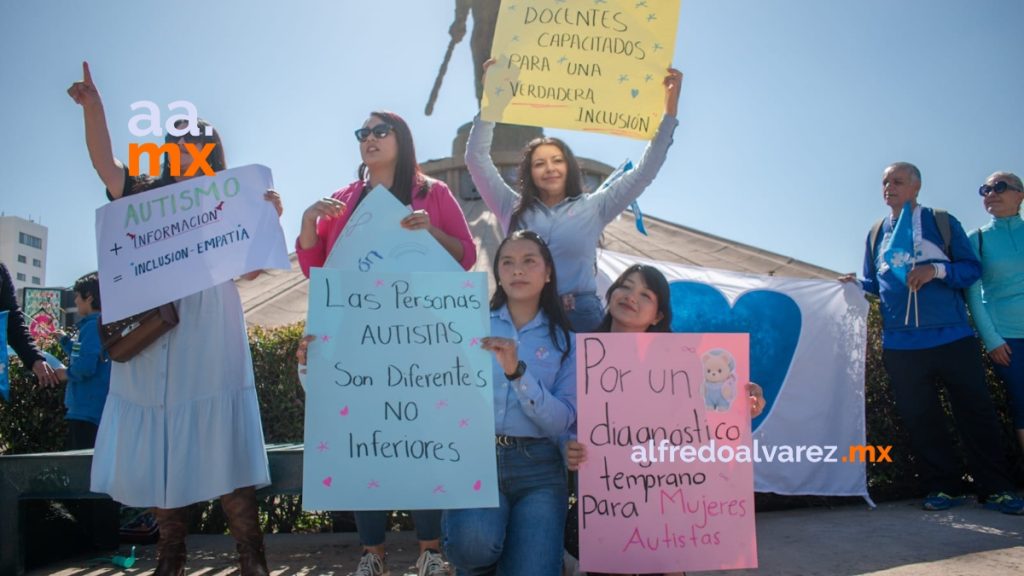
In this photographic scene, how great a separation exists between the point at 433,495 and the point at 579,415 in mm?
560

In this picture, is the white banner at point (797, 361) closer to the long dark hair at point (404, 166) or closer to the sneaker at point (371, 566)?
the long dark hair at point (404, 166)

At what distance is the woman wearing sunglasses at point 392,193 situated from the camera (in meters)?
2.91

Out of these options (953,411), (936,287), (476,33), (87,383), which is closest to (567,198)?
(936,287)

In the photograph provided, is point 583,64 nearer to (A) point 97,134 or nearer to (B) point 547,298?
(B) point 547,298

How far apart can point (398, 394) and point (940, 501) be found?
3545 mm

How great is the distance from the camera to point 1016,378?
437cm

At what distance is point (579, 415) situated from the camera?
2.54 m

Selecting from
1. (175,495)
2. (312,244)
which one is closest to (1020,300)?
(312,244)

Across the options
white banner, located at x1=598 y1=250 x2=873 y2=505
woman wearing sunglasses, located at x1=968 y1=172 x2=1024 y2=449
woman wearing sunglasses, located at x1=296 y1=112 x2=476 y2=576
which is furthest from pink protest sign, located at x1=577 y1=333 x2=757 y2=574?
woman wearing sunglasses, located at x1=968 y1=172 x2=1024 y2=449

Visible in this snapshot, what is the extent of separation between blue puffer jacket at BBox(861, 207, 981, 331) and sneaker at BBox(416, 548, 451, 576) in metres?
3.13

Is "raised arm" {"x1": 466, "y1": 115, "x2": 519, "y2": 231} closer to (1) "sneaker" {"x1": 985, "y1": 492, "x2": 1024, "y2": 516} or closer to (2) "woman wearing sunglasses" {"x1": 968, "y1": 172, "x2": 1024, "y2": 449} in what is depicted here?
(2) "woman wearing sunglasses" {"x1": 968, "y1": 172, "x2": 1024, "y2": 449}

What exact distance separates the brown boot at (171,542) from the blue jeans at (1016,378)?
4545 millimetres

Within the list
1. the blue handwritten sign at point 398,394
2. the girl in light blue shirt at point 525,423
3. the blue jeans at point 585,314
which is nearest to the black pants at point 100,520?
the blue handwritten sign at point 398,394

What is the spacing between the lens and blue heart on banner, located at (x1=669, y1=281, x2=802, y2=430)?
15.2ft
